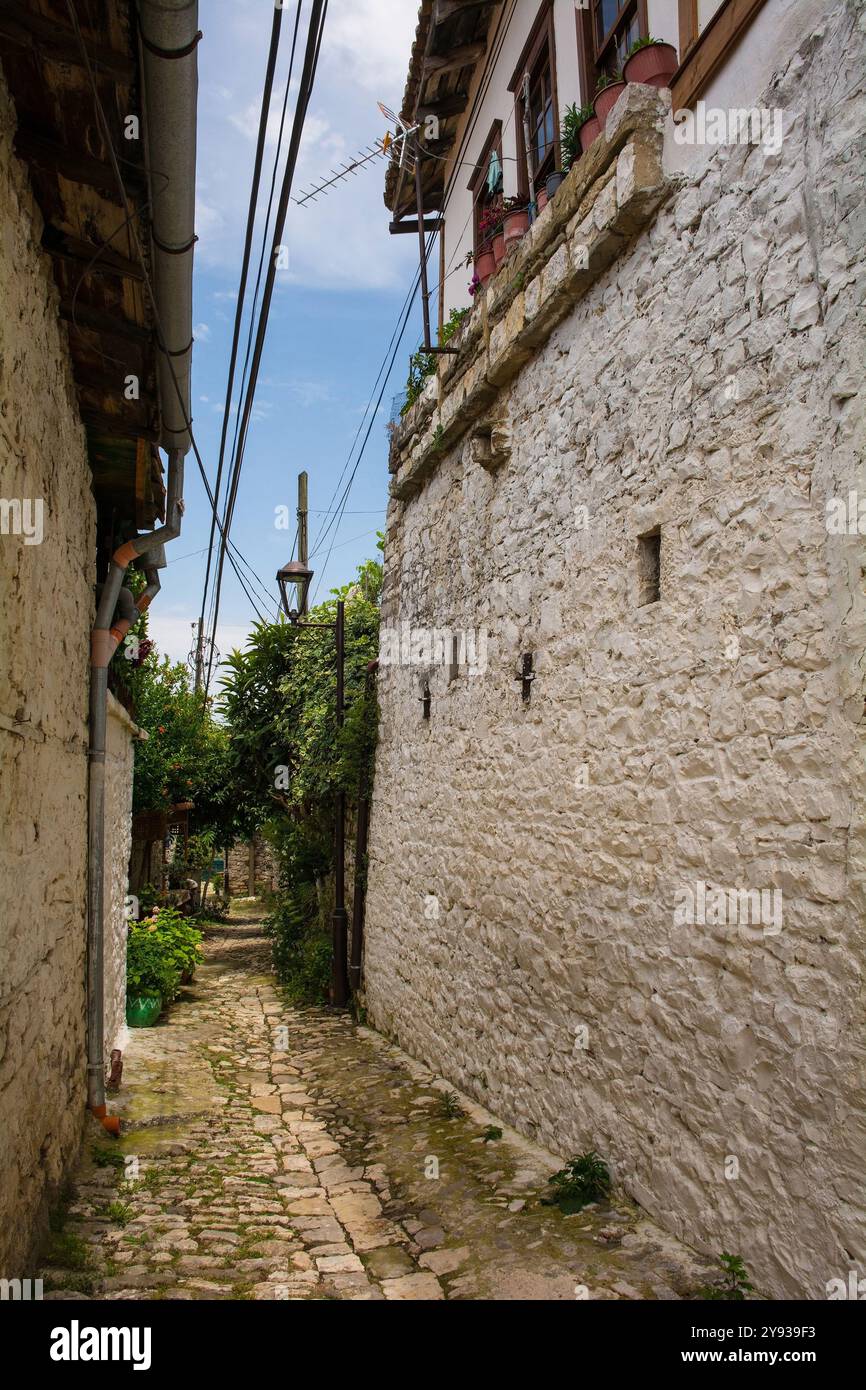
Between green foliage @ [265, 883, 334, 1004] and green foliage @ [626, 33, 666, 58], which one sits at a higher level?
green foliage @ [626, 33, 666, 58]

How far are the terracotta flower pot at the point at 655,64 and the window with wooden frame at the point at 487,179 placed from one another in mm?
2269

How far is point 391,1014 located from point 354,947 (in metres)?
1.52

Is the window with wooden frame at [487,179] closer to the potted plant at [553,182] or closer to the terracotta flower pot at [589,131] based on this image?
the potted plant at [553,182]

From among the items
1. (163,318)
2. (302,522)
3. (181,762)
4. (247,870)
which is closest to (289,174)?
(163,318)

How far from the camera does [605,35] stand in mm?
4816

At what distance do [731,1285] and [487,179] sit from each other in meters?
7.14

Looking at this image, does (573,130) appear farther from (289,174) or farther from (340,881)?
(340,881)

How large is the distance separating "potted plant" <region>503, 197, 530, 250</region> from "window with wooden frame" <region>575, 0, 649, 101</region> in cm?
81

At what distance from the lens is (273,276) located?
4895mm

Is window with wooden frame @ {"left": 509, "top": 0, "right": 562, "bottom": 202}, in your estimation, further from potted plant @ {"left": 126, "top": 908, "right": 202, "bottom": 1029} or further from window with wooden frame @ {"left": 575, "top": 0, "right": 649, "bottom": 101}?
potted plant @ {"left": 126, "top": 908, "right": 202, "bottom": 1029}

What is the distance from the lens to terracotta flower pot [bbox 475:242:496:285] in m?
5.98

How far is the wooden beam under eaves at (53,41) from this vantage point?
256 centimetres

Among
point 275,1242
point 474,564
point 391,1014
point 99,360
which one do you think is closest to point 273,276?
point 99,360

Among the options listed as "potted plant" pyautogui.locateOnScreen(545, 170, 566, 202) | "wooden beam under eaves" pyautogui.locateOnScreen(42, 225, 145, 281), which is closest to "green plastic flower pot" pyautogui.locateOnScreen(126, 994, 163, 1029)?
"wooden beam under eaves" pyautogui.locateOnScreen(42, 225, 145, 281)
